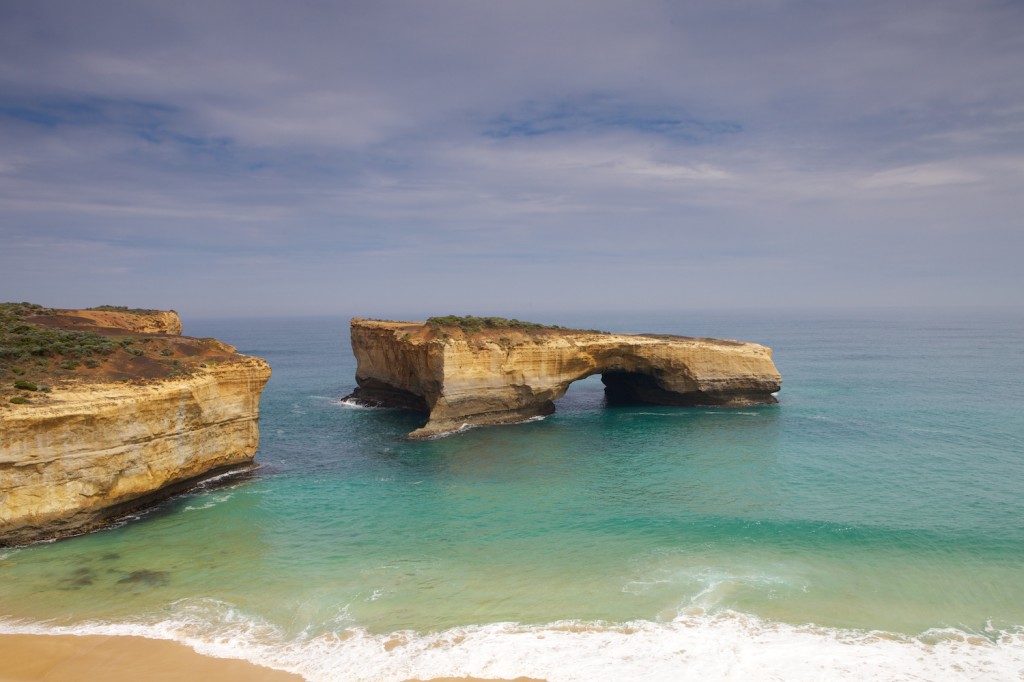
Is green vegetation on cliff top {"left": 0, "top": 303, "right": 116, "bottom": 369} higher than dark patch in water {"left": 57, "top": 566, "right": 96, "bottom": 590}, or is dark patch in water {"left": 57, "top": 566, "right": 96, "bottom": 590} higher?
green vegetation on cliff top {"left": 0, "top": 303, "right": 116, "bottom": 369}

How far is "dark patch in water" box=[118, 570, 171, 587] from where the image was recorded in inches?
648

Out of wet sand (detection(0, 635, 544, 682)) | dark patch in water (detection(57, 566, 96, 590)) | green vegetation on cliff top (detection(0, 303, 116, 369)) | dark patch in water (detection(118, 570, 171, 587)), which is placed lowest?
wet sand (detection(0, 635, 544, 682))

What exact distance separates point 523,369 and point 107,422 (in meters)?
21.8

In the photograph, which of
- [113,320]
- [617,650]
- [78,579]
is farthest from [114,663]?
[113,320]

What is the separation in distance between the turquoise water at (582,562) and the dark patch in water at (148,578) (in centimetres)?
6

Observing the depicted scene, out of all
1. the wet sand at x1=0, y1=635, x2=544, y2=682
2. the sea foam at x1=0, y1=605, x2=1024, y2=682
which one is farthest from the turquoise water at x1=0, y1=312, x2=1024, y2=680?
the wet sand at x1=0, y1=635, x2=544, y2=682

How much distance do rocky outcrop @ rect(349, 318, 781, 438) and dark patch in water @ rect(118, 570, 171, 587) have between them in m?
16.9

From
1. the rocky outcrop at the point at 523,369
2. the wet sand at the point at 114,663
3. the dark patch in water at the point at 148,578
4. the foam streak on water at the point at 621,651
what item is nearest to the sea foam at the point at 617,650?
the foam streak on water at the point at 621,651

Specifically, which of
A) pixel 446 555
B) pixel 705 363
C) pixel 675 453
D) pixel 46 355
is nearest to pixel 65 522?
pixel 46 355

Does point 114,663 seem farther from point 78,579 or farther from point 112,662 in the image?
point 78,579

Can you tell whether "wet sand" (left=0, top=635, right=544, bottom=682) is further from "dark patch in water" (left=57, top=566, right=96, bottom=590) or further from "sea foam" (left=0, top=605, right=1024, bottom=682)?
"dark patch in water" (left=57, top=566, right=96, bottom=590)

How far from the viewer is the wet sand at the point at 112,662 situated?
12.6 metres

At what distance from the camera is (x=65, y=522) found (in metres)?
19.2

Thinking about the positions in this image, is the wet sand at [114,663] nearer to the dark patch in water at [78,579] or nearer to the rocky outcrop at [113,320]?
the dark patch in water at [78,579]
